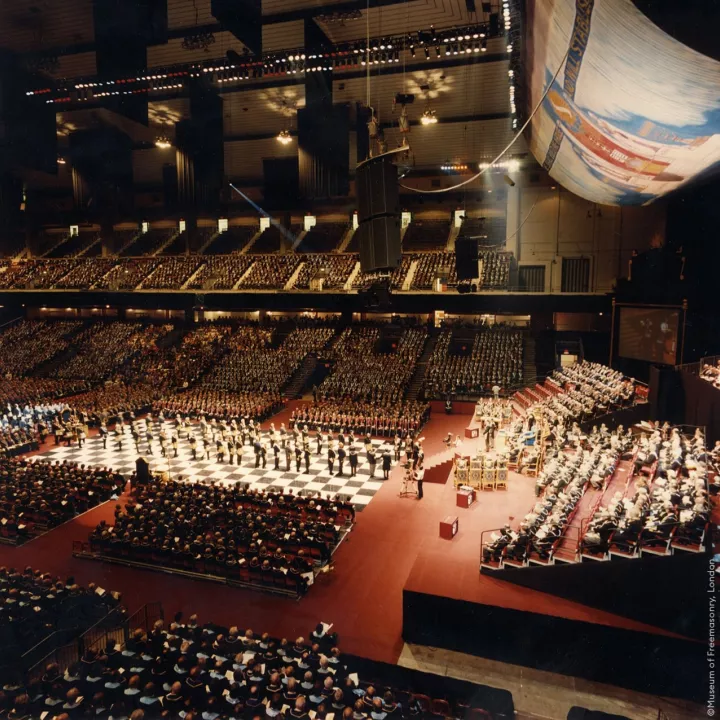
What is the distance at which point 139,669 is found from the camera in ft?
20.7

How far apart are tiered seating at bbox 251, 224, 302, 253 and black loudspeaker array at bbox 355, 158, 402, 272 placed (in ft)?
78.8

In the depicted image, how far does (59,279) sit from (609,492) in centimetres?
3390

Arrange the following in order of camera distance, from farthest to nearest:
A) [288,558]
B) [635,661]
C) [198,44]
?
[198,44] → [288,558] → [635,661]

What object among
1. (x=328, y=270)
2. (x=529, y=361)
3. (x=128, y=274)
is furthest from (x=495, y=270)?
(x=128, y=274)

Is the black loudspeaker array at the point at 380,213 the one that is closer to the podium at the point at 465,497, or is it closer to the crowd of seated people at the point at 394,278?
the podium at the point at 465,497

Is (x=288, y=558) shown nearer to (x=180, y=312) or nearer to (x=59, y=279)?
(x=180, y=312)

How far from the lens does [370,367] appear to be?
23141 millimetres

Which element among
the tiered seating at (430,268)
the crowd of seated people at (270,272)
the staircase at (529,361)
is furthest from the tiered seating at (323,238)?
the staircase at (529,361)

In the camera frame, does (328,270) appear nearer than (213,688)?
No

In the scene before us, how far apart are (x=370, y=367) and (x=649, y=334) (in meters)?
11.1

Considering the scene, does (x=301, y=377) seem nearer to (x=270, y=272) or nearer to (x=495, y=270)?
(x=270, y=272)

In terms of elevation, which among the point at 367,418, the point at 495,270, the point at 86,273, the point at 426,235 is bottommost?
the point at 367,418

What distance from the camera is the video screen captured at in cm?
1684

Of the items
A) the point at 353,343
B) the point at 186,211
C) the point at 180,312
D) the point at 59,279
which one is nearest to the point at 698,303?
the point at 353,343
